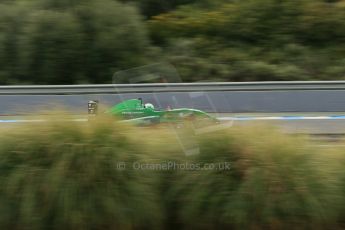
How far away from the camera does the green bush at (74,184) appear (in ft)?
21.5

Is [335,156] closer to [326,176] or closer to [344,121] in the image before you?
[326,176]

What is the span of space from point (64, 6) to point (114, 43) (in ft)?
6.27

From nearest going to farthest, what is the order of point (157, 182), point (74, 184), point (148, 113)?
point (74, 184) → point (157, 182) → point (148, 113)

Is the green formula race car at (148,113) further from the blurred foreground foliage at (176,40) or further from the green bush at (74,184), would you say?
the blurred foreground foliage at (176,40)

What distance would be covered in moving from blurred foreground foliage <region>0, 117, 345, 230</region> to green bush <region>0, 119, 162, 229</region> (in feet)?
0.03

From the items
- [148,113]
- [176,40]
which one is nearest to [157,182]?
[148,113]

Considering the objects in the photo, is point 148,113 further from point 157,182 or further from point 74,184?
point 74,184

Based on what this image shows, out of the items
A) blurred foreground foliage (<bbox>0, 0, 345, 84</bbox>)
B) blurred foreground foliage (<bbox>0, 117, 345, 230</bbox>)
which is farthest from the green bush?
blurred foreground foliage (<bbox>0, 0, 345, 84</bbox>)

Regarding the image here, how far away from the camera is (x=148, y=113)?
9.07 metres

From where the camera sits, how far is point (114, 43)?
1770 cm

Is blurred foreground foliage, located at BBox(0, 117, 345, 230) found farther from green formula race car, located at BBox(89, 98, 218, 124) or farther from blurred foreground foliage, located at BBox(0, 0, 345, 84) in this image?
blurred foreground foliage, located at BBox(0, 0, 345, 84)

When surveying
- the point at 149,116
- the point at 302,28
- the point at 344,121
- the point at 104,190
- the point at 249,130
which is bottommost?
the point at 104,190

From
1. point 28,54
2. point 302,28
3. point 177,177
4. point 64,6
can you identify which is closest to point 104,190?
point 177,177

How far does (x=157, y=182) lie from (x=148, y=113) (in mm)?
2368
